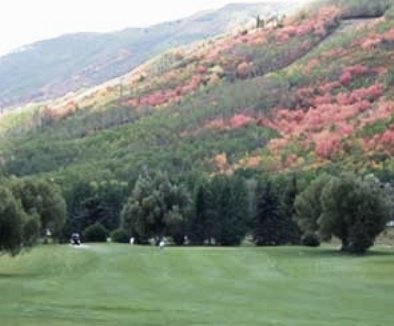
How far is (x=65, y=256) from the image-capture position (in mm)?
78688

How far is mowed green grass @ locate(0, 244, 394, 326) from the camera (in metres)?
38.1

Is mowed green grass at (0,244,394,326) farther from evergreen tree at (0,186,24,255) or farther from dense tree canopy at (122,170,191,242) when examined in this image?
dense tree canopy at (122,170,191,242)

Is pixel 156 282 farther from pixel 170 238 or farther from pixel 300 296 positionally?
pixel 170 238

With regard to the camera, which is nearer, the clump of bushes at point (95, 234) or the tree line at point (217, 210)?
the tree line at point (217, 210)

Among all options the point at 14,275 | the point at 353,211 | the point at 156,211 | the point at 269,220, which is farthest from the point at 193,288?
the point at 269,220

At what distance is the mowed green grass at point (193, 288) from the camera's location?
125 ft

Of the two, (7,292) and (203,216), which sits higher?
(7,292)

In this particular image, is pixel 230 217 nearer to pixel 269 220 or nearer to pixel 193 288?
pixel 269 220

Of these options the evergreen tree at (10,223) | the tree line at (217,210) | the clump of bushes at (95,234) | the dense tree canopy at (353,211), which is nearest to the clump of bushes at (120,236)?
the tree line at (217,210)

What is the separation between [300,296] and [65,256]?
32788 millimetres

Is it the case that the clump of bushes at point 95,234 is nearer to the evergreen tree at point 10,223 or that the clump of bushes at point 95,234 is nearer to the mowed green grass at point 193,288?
the mowed green grass at point 193,288

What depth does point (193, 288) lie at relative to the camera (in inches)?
2121

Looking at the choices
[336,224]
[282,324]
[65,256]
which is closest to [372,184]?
[336,224]

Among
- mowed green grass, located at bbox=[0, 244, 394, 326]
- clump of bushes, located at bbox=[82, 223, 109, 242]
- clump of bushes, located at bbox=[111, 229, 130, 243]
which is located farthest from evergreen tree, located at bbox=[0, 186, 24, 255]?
clump of bushes, located at bbox=[82, 223, 109, 242]
